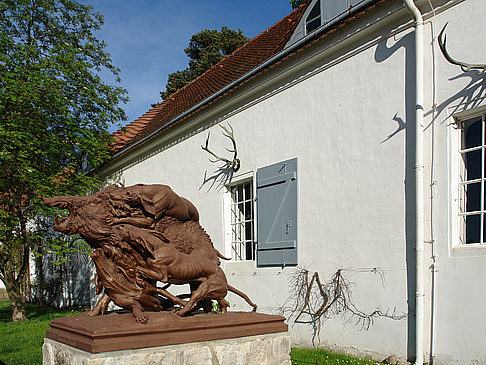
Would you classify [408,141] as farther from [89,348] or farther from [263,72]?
[89,348]

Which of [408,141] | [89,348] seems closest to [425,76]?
[408,141]

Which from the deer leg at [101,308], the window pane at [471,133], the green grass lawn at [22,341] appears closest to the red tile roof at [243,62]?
the window pane at [471,133]

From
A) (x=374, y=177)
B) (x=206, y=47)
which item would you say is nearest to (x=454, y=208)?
(x=374, y=177)

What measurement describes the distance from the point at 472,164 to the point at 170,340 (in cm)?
356

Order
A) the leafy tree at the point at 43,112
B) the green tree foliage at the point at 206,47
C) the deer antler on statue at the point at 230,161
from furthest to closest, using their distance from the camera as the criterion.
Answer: the green tree foliage at the point at 206,47 < the leafy tree at the point at 43,112 < the deer antler on statue at the point at 230,161

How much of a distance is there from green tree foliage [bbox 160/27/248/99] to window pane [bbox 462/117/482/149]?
63.7 ft

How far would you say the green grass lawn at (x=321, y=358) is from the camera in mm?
5227

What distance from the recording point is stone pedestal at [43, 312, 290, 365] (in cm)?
261

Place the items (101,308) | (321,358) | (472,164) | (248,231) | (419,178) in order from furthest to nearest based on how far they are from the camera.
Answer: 1. (248,231)
2. (321,358)
3. (419,178)
4. (472,164)
5. (101,308)

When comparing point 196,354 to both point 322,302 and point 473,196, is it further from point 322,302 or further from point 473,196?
point 322,302

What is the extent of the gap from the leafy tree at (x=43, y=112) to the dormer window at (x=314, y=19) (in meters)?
5.91

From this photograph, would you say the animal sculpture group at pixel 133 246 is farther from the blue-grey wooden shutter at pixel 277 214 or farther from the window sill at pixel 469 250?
the blue-grey wooden shutter at pixel 277 214

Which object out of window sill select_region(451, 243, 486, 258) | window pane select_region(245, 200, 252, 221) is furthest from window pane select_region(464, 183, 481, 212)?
window pane select_region(245, 200, 252, 221)

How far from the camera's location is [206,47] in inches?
945
